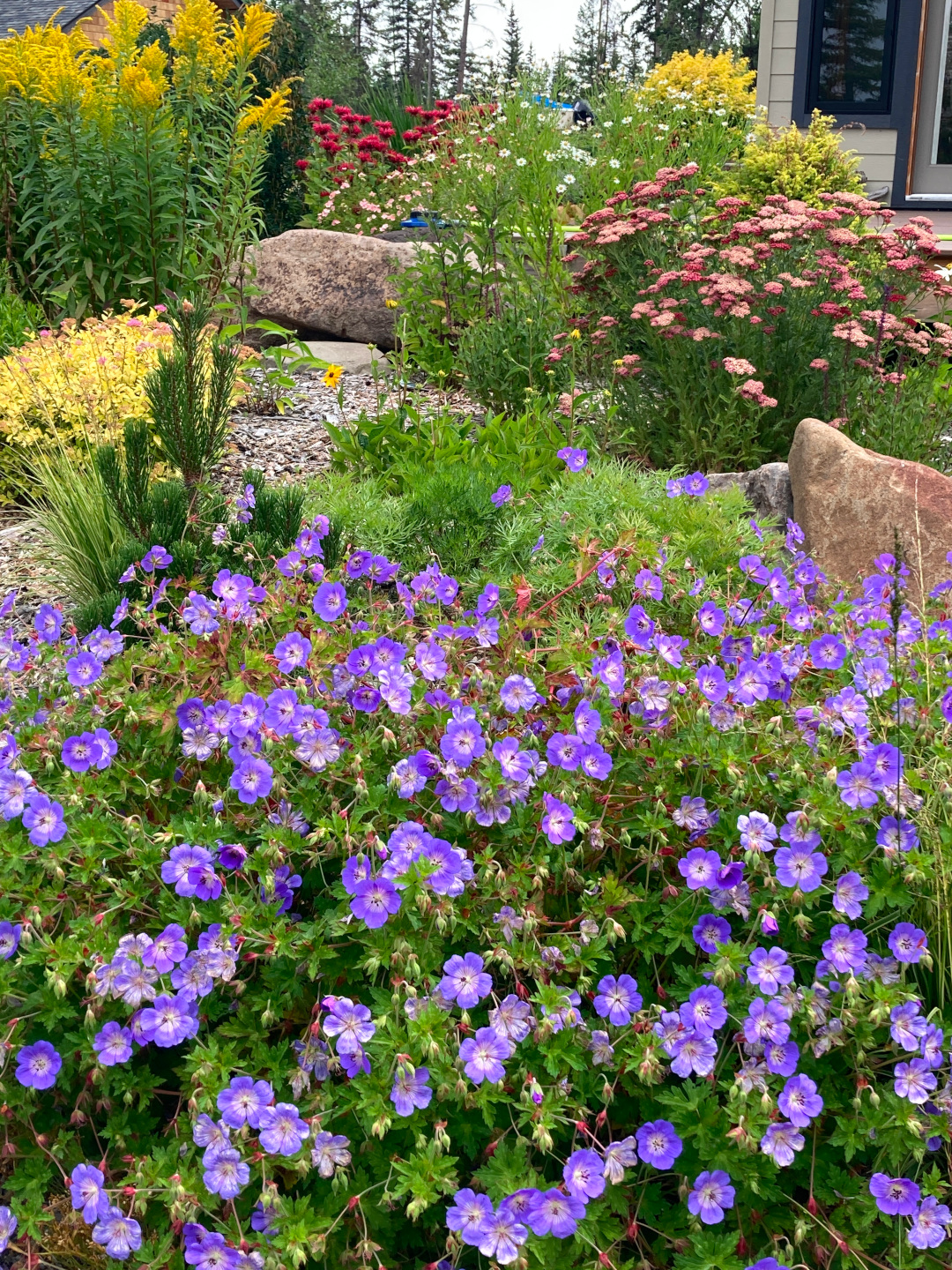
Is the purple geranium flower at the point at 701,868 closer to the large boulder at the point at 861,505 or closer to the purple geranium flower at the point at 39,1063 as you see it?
the purple geranium flower at the point at 39,1063

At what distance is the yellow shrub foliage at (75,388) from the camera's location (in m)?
5.17

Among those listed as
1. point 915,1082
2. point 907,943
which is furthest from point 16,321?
point 915,1082

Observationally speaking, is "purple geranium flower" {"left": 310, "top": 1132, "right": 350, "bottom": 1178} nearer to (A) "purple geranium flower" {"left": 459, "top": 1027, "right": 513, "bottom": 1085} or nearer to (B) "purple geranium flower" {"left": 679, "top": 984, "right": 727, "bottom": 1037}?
(A) "purple geranium flower" {"left": 459, "top": 1027, "right": 513, "bottom": 1085}

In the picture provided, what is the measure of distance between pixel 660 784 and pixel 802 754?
0.27 meters

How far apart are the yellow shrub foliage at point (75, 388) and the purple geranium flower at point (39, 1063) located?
385 centimetres

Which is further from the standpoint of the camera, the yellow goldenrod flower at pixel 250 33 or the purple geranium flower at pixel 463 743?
the yellow goldenrod flower at pixel 250 33

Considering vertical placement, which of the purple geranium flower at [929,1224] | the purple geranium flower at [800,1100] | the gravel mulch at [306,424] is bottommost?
the gravel mulch at [306,424]

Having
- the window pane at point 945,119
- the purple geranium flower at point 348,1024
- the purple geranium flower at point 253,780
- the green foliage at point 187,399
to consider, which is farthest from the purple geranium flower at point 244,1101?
the window pane at point 945,119

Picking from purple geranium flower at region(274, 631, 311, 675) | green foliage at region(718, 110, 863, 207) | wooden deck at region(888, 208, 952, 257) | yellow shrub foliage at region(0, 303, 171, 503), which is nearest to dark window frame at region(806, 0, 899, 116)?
green foliage at region(718, 110, 863, 207)

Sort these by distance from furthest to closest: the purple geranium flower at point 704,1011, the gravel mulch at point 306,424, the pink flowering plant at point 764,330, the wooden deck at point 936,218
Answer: the wooden deck at point 936,218, the gravel mulch at point 306,424, the pink flowering plant at point 764,330, the purple geranium flower at point 704,1011

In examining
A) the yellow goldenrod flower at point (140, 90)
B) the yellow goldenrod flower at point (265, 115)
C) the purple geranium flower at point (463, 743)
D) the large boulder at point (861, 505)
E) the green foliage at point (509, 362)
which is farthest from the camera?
the yellow goldenrod flower at point (265, 115)

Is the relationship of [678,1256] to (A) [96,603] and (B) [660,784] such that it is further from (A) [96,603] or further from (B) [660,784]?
(A) [96,603]

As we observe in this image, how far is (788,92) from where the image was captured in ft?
35.8

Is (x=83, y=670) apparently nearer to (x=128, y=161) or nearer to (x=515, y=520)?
(x=515, y=520)
